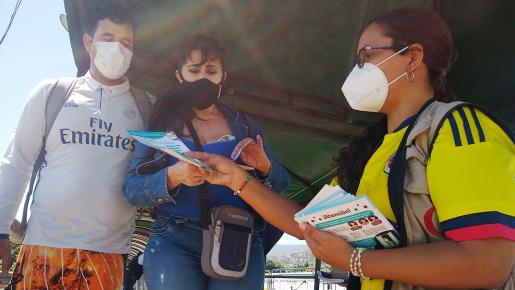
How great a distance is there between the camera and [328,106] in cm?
441

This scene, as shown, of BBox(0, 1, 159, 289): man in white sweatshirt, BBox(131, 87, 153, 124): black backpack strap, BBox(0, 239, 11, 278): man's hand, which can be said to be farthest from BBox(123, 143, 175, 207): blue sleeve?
BBox(0, 239, 11, 278): man's hand

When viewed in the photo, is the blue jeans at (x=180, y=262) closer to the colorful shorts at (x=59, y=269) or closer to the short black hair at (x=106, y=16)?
the colorful shorts at (x=59, y=269)

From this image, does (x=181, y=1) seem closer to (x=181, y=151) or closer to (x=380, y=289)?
(x=181, y=151)

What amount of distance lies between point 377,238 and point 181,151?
0.81 meters

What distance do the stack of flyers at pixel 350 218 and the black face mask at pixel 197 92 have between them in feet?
3.67

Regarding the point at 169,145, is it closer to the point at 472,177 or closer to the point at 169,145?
the point at 169,145

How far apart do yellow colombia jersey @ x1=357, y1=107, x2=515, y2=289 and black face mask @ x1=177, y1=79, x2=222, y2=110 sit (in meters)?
1.33

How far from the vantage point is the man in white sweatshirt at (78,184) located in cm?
214

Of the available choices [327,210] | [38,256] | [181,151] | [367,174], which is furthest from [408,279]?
[38,256]

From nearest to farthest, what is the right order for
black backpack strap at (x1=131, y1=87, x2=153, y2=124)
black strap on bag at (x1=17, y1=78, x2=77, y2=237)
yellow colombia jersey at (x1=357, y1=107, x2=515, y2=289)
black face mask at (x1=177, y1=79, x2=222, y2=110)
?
yellow colombia jersey at (x1=357, y1=107, x2=515, y2=289)
black strap on bag at (x1=17, y1=78, x2=77, y2=237)
black face mask at (x1=177, y1=79, x2=222, y2=110)
black backpack strap at (x1=131, y1=87, x2=153, y2=124)

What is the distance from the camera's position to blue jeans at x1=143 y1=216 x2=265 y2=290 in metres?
2.04

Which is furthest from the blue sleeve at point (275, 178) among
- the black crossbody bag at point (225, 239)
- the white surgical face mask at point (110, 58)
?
the white surgical face mask at point (110, 58)

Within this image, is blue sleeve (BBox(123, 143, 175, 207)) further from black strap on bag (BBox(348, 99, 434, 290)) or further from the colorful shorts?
black strap on bag (BBox(348, 99, 434, 290))

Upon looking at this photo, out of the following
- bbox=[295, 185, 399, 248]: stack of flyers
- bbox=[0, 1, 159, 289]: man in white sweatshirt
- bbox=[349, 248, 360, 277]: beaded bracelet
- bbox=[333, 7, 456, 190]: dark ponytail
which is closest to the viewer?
bbox=[295, 185, 399, 248]: stack of flyers
